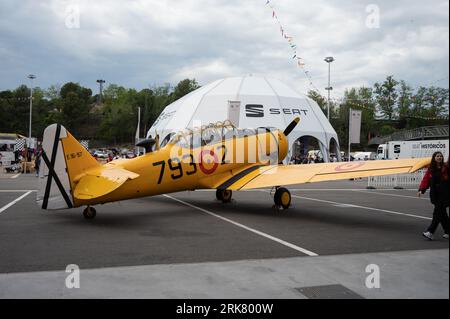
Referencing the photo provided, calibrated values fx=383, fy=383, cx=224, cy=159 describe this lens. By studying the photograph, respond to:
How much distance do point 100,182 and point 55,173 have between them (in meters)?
1.05

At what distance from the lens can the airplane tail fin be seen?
840 centimetres

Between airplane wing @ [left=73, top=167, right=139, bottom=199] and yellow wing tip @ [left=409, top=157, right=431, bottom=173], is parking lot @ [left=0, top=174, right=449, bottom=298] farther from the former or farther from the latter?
yellow wing tip @ [left=409, top=157, right=431, bottom=173]

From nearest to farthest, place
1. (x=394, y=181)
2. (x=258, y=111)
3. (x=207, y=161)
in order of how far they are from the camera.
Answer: (x=207, y=161) → (x=394, y=181) → (x=258, y=111)

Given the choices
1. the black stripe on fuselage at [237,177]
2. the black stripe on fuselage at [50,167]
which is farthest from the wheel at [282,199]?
the black stripe on fuselage at [50,167]

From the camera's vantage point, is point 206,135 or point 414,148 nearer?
point 206,135

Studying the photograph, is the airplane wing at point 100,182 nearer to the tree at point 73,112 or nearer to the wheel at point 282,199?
the wheel at point 282,199

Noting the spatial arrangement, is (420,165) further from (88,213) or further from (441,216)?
(88,213)

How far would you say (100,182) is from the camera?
8258 mm

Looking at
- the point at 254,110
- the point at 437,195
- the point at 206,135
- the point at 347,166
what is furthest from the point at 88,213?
the point at 254,110

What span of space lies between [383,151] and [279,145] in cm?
3563

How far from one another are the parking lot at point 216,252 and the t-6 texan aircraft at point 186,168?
2.44 feet
